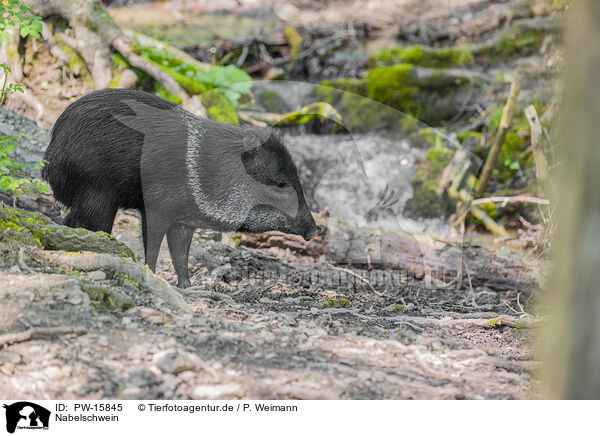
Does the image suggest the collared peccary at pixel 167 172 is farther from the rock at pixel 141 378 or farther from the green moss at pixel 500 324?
the rock at pixel 141 378

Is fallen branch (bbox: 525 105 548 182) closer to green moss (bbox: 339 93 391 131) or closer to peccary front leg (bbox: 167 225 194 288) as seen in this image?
green moss (bbox: 339 93 391 131)

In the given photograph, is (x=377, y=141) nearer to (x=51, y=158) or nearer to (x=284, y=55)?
(x=284, y=55)

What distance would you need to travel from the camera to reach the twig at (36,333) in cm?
308

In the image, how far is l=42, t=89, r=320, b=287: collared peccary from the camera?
462 cm

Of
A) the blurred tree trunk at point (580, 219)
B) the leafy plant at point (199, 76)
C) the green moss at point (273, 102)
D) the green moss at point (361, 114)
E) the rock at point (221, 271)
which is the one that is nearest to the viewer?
the blurred tree trunk at point (580, 219)

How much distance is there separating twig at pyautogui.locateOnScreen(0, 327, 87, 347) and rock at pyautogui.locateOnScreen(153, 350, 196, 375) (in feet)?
1.70

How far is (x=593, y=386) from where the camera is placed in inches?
78.2

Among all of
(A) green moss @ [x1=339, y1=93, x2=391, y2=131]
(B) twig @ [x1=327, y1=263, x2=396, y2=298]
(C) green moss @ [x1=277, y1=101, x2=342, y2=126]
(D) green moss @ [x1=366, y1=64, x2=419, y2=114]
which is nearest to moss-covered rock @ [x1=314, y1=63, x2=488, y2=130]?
(D) green moss @ [x1=366, y1=64, x2=419, y2=114]

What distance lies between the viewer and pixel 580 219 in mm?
1924

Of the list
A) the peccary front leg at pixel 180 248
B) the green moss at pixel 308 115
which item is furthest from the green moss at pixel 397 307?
the green moss at pixel 308 115

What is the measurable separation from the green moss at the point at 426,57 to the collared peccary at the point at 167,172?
24.6 feet

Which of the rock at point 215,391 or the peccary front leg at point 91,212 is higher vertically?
the peccary front leg at point 91,212

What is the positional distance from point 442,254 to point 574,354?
180 inches

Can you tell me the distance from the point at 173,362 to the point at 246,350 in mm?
494
